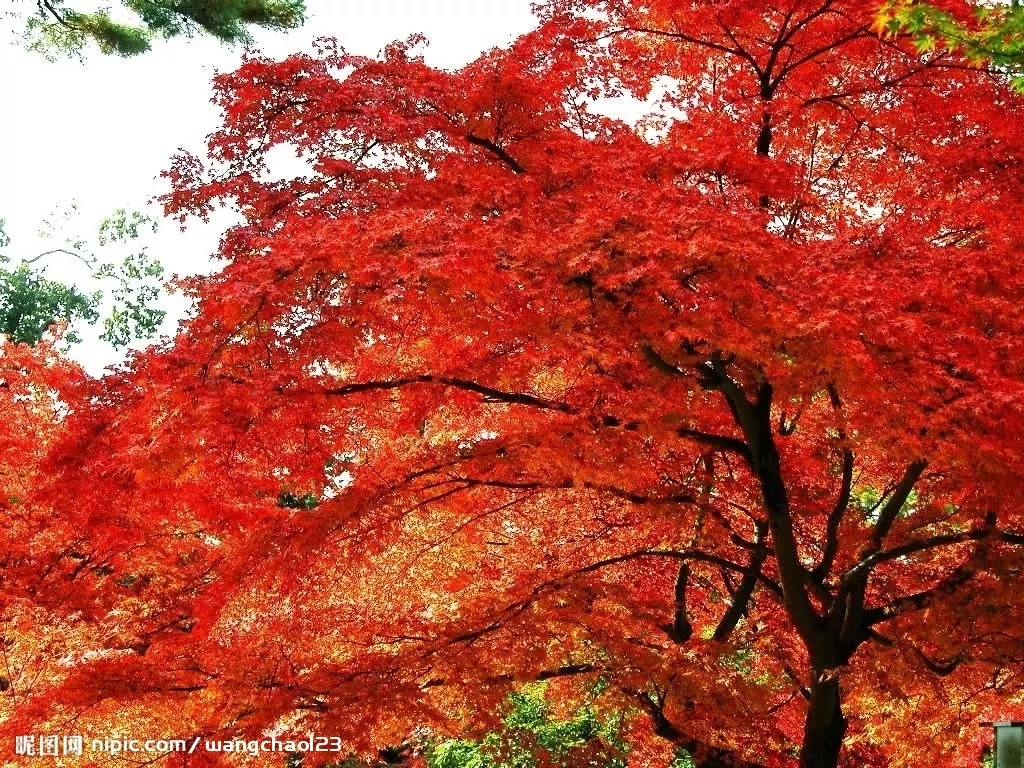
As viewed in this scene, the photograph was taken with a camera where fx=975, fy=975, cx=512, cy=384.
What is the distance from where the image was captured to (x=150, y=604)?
314 inches

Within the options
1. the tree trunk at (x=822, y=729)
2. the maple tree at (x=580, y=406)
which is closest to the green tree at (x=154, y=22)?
the maple tree at (x=580, y=406)

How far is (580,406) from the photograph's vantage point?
592 centimetres

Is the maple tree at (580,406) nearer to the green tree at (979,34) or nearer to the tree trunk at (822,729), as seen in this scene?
the tree trunk at (822,729)

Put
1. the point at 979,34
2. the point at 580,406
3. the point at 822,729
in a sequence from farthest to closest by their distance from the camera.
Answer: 1. the point at 822,729
2. the point at 580,406
3. the point at 979,34

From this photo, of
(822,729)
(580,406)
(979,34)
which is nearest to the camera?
(979,34)

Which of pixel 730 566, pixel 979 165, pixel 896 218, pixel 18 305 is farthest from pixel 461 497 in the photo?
pixel 18 305

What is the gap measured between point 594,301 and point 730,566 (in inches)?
111

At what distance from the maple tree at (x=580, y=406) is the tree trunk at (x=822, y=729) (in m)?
0.02

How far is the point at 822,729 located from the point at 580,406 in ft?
10.5

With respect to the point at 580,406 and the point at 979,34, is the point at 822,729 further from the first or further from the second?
the point at 979,34

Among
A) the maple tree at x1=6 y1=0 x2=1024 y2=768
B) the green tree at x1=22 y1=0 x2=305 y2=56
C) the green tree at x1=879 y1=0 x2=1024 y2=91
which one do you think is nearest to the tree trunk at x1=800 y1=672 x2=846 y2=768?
the maple tree at x1=6 y1=0 x2=1024 y2=768

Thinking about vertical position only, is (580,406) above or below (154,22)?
below

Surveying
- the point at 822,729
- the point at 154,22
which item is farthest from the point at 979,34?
the point at 154,22

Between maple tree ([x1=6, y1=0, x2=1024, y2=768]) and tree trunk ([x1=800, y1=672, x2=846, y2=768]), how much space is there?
0.02 meters
